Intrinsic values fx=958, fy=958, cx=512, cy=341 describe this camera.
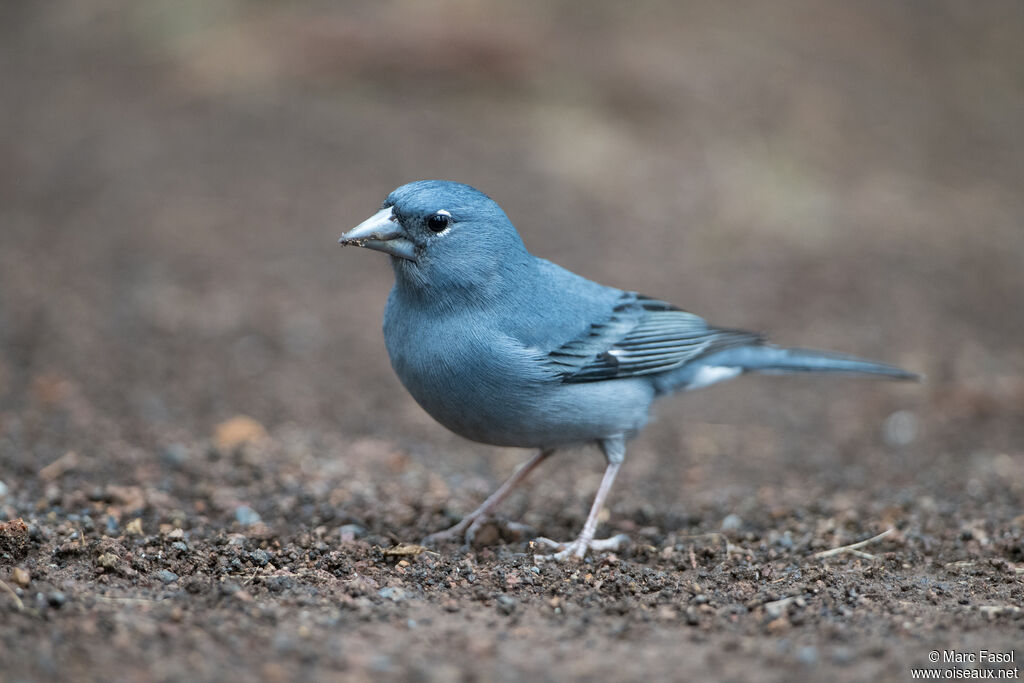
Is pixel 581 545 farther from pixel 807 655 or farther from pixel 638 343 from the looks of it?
pixel 807 655

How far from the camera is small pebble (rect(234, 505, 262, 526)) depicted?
15.5ft

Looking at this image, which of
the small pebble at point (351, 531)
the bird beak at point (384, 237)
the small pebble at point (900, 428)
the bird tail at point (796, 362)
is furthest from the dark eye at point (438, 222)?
the small pebble at point (900, 428)

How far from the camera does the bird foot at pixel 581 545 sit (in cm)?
454

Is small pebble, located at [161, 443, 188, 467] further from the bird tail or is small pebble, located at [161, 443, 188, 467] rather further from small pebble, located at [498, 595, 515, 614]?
the bird tail

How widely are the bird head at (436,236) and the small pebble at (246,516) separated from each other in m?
1.41

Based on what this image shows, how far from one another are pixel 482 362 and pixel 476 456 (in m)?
2.59

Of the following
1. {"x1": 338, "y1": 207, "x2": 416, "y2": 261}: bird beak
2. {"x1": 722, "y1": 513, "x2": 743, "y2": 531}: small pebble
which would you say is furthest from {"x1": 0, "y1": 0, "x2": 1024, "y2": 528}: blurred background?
{"x1": 338, "y1": 207, "x2": 416, "y2": 261}: bird beak

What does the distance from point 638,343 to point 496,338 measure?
1030 mm

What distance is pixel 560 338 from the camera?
4723mm

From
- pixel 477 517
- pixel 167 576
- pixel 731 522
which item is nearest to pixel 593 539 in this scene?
pixel 477 517

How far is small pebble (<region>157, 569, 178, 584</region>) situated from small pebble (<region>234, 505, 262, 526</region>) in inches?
32.2

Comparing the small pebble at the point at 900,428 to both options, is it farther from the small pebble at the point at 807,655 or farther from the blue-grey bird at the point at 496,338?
the small pebble at the point at 807,655

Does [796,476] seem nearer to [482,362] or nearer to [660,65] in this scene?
[482,362]

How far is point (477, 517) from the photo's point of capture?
5.00 m
